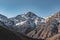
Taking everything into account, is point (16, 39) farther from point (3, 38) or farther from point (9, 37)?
point (3, 38)

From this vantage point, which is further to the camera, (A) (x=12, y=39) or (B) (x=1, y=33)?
(A) (x=12, y=39)

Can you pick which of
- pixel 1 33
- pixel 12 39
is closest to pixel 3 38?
pixel 1 33

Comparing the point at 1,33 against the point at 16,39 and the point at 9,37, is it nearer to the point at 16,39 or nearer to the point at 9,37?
the point at 9,37

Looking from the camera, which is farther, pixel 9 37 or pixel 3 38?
pixel 9 37

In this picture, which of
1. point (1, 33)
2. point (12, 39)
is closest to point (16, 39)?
point (12, 39)

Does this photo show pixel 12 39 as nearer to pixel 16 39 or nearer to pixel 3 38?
pixel 16 39

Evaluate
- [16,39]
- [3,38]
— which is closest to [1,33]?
[3,38]
